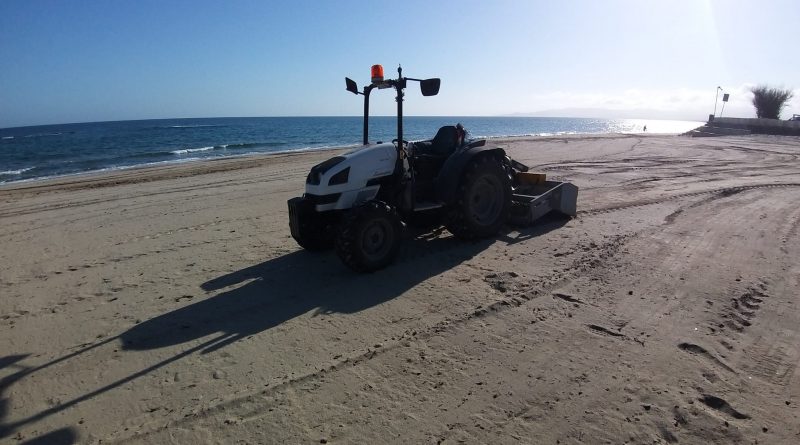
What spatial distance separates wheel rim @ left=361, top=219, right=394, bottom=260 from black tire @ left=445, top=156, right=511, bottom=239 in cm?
107

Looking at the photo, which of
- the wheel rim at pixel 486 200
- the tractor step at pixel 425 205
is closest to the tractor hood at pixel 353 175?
the tractor step at pixel 425 205

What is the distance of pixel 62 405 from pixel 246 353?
45.4 inches

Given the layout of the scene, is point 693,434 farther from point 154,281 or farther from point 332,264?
point 154,281

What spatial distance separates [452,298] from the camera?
14.4 feet

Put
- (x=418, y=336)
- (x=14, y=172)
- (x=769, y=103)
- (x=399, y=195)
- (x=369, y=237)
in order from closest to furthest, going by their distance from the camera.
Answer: (x=418, y=336)
(x=369, y=237)
(x=399, y=195)
(x=14, y=172)
(x=769, y=103)

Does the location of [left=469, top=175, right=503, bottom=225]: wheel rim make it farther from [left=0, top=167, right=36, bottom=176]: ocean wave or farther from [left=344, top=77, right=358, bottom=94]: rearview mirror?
[left=0, top=167, right=36, bottom=176]: ocean wave

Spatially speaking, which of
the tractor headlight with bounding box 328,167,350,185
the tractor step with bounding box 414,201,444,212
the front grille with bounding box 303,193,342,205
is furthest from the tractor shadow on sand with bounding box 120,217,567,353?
the tractor headlight with bounding box 328,167,350,185

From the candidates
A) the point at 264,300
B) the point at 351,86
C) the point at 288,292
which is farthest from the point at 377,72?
the point at 264,300

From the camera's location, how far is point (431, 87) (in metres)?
4.91

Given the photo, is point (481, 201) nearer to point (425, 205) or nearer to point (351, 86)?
point (425, 205)

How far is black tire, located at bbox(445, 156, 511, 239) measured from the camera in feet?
19.0

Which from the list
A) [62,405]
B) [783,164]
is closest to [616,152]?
[783,164]

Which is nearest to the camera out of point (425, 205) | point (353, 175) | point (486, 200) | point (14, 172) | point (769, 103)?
point (353, 175)

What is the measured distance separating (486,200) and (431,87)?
1.99 m
